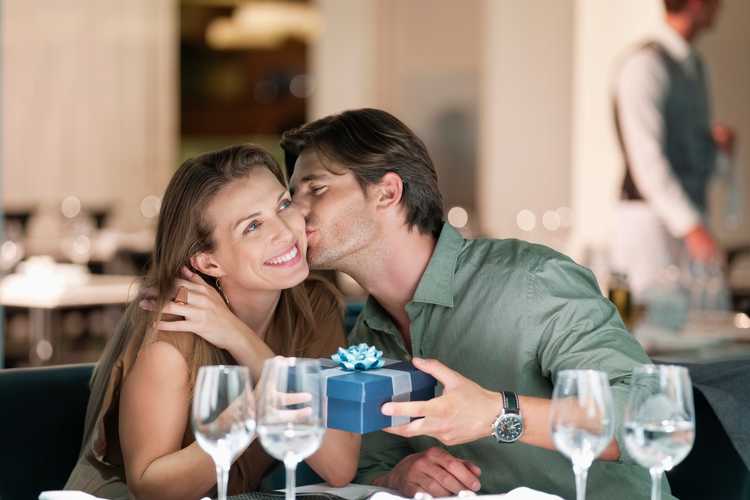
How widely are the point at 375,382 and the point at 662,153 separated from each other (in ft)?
17.6

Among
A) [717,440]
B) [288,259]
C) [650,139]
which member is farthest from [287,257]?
[650,139]

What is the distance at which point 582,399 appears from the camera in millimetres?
1466

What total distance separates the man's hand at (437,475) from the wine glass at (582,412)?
53cm

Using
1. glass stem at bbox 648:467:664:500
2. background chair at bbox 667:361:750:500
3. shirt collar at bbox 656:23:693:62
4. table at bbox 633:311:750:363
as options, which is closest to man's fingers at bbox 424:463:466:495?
glass stem at bbox 648:467:664:500

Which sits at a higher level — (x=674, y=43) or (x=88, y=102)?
(x=674, y=43)

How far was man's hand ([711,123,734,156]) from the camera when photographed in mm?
7008

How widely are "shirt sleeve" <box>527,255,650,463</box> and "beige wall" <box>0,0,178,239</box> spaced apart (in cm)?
762

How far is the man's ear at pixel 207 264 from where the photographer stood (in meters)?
2.21

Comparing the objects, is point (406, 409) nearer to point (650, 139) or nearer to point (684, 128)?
point (650, 139)

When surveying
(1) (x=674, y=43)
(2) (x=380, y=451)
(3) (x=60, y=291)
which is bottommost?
(3) (x=60, y=291)

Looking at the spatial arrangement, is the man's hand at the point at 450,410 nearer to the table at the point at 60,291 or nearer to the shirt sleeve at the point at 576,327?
the shirt sleeve at the point at 576,327

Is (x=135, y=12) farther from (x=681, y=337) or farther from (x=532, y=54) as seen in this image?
(x=681, y=337)

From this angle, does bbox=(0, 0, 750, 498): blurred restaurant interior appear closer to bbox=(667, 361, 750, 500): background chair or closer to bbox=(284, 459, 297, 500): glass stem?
bbox=(667, 361, 750, 500): background chair

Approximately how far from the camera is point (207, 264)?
2.23 metres
